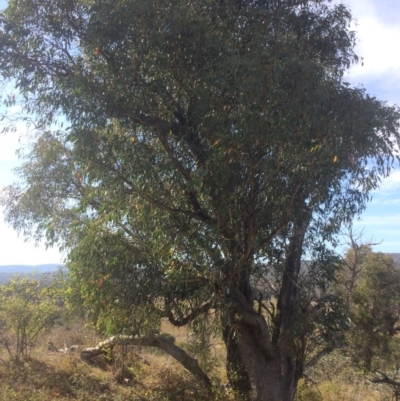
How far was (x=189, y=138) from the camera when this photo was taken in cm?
735

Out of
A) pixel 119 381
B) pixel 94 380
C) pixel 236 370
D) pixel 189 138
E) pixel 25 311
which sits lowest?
pixel 119 381

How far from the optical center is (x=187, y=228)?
7.29 meters

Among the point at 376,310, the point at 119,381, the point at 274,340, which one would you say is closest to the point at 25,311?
the point at 119,381

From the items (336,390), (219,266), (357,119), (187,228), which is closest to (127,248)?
(187,228)

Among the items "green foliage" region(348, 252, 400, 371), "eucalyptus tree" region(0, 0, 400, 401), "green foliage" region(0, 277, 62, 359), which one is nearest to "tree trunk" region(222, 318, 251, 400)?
"eucalyptus tree" region(0, 0, 400, 401)

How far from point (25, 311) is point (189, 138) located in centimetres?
593

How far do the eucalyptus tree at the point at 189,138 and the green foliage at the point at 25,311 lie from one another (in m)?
3.29

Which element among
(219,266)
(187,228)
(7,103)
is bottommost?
(219,266)

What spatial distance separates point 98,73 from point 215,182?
243 cm

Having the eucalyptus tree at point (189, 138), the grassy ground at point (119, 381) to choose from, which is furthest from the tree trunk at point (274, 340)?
the grassy ground at point (119, 381)

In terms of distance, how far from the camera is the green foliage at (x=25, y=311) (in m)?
10.5

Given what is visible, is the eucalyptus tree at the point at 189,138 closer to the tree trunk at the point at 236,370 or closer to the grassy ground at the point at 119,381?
the tree trunk at the point at 236,370

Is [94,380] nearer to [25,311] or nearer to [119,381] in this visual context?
[119,381]

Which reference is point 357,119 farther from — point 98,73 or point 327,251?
point 98,73
